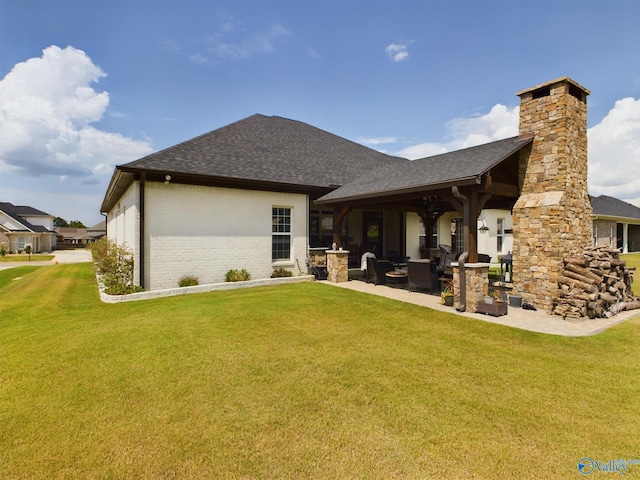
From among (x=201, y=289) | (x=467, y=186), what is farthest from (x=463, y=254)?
(x=201, y=289)

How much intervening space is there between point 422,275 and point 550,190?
3.89m

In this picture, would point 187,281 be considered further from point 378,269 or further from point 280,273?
point 378,269

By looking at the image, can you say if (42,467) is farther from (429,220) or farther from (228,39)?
(429,220)

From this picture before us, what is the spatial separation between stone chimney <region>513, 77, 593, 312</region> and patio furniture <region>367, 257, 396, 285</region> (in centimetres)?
405

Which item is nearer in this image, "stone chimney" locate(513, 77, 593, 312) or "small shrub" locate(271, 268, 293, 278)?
"stone chimney" locate(513, 77, 593, 312)

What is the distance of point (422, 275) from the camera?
31.5 feet

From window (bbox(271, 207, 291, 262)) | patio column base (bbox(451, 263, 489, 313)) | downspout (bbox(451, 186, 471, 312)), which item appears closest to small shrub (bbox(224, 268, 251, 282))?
window (bbox(271, 207, 291, 262))

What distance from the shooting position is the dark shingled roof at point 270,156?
1035 centimetres

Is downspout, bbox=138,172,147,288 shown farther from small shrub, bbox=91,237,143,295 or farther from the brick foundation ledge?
the brick foundation ledge

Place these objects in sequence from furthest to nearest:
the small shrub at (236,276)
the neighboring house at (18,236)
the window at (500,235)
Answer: the neighboring house at (18,236) → the window at (500,235) → the small shrub at (236,276)

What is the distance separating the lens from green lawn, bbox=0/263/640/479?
2.62 metres

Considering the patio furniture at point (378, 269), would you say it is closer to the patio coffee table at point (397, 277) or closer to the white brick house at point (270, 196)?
the patio coffee table at point (397, 277)

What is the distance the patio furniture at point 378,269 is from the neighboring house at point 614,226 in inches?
758

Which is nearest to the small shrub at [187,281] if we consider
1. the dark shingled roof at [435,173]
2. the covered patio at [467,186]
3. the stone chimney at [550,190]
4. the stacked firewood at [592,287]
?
the dark shingled roof at [435,173]
